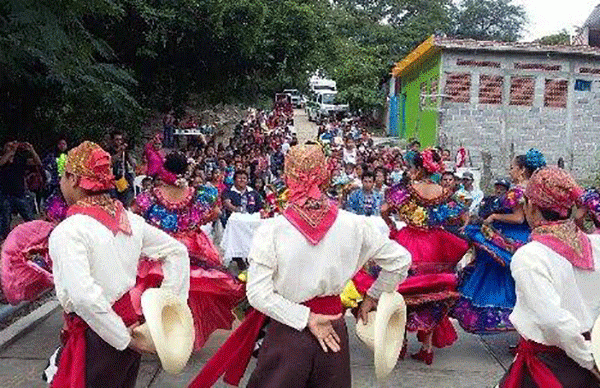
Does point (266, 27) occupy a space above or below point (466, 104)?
above

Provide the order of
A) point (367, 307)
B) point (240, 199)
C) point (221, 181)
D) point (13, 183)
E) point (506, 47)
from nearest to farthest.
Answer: point (367, 307) < point (13, 183) < point (240, 199) < point (221, 181) < point (506, 47)

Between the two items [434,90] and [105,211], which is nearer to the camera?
[105,211]

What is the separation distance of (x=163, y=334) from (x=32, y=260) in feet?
2.76

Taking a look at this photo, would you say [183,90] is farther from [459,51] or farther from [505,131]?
[505,131]

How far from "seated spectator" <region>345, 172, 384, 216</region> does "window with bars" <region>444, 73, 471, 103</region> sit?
1225 cm

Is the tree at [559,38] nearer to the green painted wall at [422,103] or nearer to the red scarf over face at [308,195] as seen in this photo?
the green painted wall at [422,103]

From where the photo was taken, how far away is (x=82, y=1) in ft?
24.5

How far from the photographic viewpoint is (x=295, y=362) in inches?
141

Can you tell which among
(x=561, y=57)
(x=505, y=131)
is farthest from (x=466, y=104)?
(x=561, y=57)

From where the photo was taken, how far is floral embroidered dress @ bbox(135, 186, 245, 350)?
6.04 m

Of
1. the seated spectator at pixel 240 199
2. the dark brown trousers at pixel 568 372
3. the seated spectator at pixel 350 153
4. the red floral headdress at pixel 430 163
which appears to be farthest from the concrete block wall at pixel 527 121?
the dark brown trousers at pixel 568 372

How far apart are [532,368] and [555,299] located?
1.39 feet

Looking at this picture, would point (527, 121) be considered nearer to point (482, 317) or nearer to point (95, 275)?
point (482, 317)

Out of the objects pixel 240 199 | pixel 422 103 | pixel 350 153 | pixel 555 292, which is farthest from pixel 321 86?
pixel 555 292
